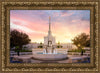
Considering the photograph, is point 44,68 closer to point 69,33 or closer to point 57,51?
point 57,51

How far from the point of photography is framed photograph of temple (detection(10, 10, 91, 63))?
4.69 m

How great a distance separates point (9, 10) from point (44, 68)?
330 centimetres

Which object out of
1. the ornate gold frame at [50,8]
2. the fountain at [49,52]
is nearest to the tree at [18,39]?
the ornate gold frame at [50,8]

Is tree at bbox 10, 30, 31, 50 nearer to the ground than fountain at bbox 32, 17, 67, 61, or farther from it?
farther from it

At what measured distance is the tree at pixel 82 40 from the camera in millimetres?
4698

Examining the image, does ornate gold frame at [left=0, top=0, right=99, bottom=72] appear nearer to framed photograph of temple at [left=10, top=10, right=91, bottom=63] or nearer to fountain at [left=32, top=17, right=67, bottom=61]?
framed photograph of temple at [left=10, top=10, right=91, bottom=63]

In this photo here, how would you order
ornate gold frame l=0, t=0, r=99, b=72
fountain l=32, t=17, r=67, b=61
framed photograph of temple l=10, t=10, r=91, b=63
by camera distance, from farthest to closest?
fountain l=32, t=17, r=67, b=61, framed photograph of temple l=10, t=10, r=91, b=63, ornate gold frame l=0, t=0, r=99, b=72

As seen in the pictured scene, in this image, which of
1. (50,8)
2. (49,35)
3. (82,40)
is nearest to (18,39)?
(49,35)

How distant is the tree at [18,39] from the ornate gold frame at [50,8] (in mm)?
187

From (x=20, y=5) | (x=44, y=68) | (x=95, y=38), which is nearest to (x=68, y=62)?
(x=44, y=68)

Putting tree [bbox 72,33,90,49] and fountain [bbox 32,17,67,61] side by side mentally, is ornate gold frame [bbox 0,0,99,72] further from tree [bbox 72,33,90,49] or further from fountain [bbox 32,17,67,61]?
fountain [bbox 32,17,67,61]

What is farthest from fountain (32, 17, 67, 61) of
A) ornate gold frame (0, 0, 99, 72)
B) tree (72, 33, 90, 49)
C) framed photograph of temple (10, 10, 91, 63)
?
tree (72, 33, 90, 49)

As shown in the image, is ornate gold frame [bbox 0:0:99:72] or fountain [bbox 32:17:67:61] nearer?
ornate gold frame [bbox 0:0:99:72]

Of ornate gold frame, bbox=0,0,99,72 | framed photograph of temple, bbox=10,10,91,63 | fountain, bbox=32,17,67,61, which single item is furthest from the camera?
fountain, bbox=32,17,67,61
